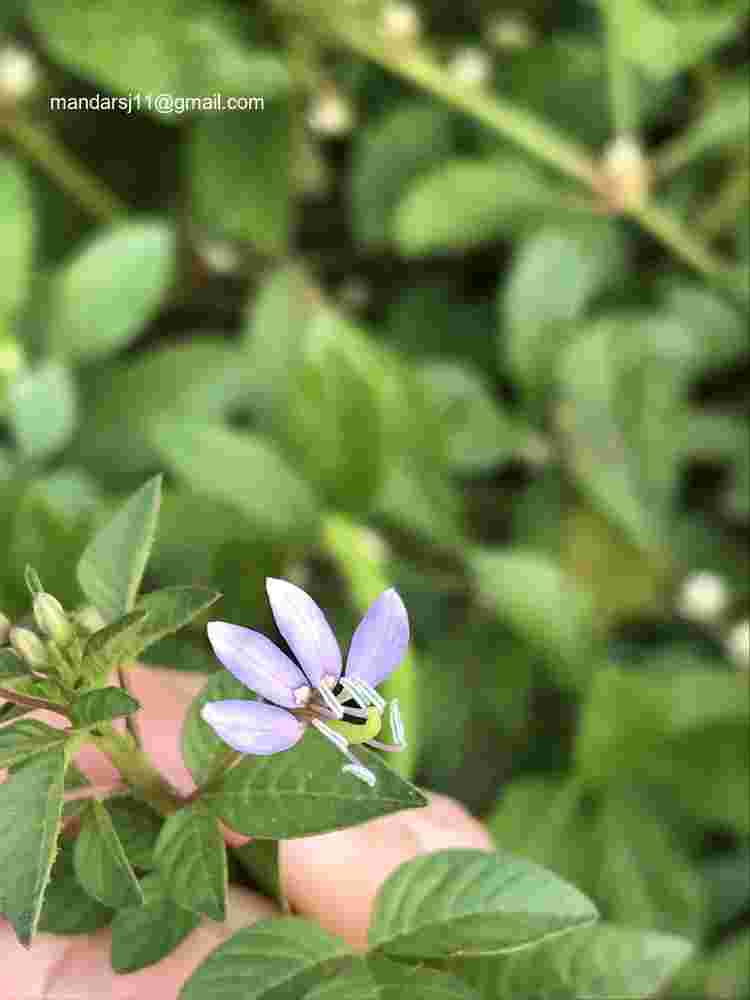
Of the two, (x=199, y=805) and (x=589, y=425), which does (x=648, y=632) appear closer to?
(x=589, y=425)

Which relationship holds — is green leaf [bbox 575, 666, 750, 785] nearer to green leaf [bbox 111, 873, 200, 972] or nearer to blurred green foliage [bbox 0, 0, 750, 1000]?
blurred green foliage [bbox 0, 0, 750, 1000]

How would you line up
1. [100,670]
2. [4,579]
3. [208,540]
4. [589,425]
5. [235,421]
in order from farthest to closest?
1. [235,421]
2. [589,425]
3. [208,540]
4. [4,579]
5. [100,670]

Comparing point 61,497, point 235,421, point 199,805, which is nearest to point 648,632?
point 235,421

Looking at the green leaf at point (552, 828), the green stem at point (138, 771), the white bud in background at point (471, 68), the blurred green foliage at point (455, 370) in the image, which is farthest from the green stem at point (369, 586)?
the white bud in background at point (471, 68)

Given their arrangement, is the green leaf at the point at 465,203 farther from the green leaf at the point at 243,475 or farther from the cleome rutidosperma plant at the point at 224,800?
the cleome rutidosperma plant at the point at 224,800

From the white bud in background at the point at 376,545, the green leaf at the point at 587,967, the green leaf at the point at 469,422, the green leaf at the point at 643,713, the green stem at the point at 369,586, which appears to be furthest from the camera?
the green leaf at the point at 469,422
